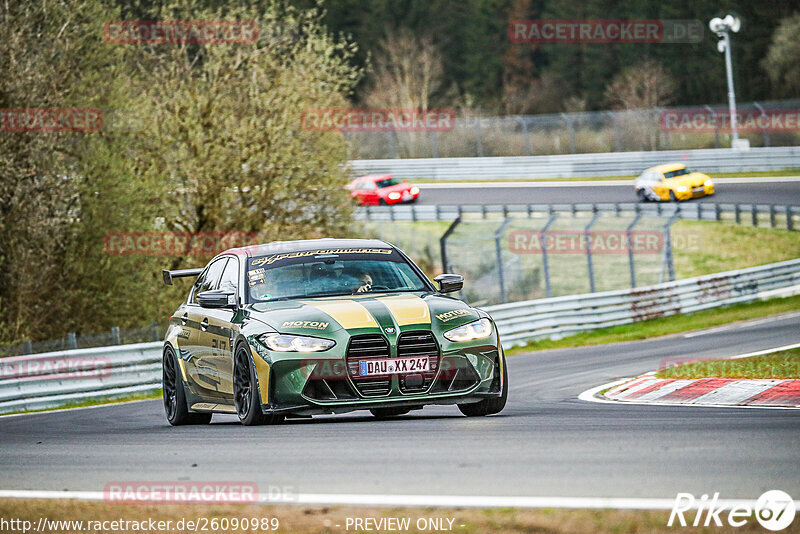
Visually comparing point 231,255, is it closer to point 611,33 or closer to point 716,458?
point 716,458

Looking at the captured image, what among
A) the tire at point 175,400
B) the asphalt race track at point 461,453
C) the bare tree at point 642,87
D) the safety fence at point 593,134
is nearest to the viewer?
the asphalt race track at point 461,453

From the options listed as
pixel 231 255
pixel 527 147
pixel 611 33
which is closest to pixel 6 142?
pixel 231 255

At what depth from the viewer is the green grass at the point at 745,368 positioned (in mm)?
13117

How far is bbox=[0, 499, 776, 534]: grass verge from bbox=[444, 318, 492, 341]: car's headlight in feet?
11.1

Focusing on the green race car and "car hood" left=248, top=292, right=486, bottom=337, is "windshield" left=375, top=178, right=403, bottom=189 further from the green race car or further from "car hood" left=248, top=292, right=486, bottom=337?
"car hood" left=248, top=292, right=486, bottom=337

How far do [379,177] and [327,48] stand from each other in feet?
71.3

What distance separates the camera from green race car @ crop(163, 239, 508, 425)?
913cm

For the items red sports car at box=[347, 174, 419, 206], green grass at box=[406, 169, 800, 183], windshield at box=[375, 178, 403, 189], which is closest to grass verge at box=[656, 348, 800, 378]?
green grass at box=[406, 169, 800, 183]

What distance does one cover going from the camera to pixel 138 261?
1054 inches

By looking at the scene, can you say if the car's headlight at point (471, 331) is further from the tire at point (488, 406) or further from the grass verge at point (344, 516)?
the grass verge at point (344, 516)

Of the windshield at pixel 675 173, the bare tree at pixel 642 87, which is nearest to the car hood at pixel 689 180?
the windshield at pixel 675 173

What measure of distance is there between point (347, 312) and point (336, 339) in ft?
1.21

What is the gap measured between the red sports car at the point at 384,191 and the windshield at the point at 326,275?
40224 millimetres

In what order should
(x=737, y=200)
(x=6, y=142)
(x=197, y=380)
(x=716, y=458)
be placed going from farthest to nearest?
(x=737, y=200), (x=6, y=142), (x=197, y=380), (x=716, y=458)
